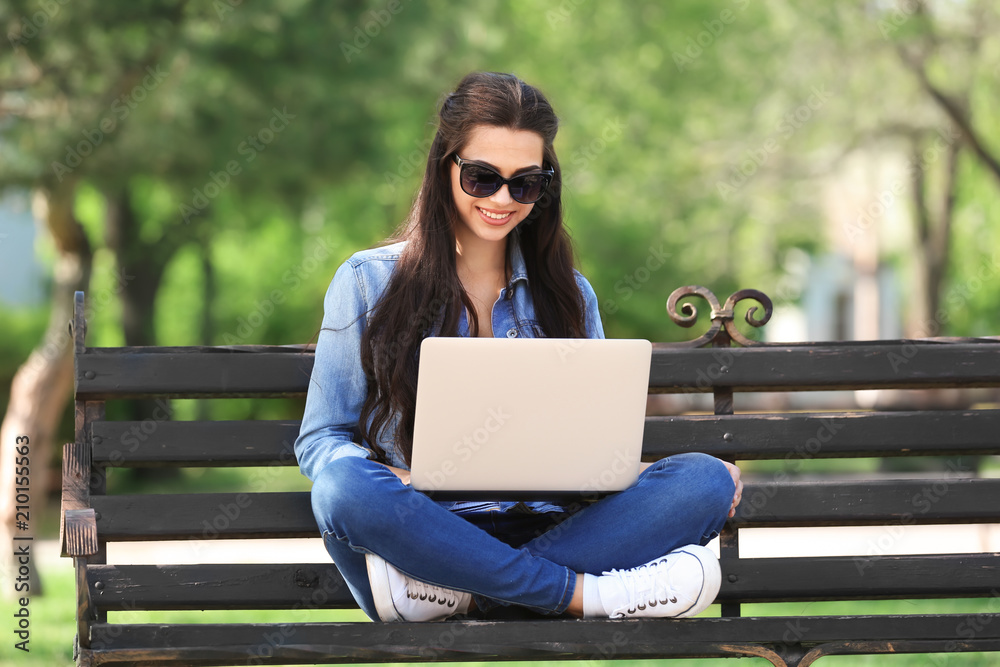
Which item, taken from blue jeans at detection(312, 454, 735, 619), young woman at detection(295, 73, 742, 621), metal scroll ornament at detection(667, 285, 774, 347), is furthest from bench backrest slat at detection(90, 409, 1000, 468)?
blue jeans at detection(312, 454, 735, 619)

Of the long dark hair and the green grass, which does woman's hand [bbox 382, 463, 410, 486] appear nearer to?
the long dark hair

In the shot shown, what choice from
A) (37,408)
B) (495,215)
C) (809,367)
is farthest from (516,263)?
(37,408)

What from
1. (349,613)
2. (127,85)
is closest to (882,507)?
(349,613)

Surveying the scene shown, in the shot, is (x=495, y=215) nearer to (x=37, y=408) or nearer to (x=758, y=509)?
(x=758, y=509)

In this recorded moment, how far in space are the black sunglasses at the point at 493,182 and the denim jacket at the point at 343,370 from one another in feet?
0.96

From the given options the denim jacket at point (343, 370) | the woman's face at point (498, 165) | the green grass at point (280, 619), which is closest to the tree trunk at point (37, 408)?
the green grass at point (280, 619)

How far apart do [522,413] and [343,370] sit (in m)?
0.57

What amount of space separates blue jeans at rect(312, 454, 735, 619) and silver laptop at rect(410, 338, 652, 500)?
0.11 metres

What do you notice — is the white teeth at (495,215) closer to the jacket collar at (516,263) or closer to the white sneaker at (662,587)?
the jacket collar at (516,263)

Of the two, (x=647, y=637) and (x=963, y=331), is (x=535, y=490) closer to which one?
(x=647, y=637)

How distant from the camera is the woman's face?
315 centimetres

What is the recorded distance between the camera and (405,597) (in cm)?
281

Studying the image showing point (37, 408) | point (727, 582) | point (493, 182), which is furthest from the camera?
point (37, 408)

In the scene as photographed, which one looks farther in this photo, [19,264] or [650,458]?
[19,264]
